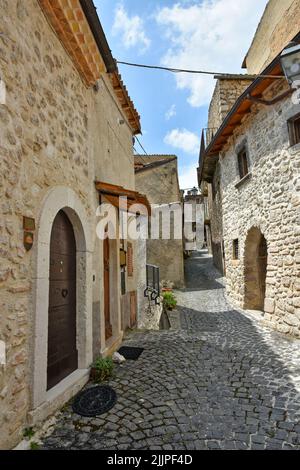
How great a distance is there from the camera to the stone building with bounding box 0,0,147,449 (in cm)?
233

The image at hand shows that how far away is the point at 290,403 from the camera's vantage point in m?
2.96

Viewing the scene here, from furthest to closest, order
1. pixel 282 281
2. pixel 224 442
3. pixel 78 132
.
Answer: pixel 282 281 → pixel 78 132 → pixel 224 442

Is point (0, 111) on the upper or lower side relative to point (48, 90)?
lower

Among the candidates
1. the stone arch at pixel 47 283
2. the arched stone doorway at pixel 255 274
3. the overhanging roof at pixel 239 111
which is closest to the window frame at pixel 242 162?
the overhanging roof at pixel 239 111

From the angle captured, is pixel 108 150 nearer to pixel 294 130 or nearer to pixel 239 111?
pixel 294 130

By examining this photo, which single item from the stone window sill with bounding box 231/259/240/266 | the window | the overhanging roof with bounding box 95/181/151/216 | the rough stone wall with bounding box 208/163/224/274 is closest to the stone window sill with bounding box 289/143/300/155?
the window

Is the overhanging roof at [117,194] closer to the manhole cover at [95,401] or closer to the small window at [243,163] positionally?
the manhole cover at [95,401]

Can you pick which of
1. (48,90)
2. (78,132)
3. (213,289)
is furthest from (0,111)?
(213,289)

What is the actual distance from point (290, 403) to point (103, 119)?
5.50 meters

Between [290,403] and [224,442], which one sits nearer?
[224,442]

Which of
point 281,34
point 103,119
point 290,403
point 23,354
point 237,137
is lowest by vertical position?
point 290,403

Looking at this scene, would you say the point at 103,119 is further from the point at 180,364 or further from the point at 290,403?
the point at 290,403

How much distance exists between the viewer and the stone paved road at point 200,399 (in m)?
2.36

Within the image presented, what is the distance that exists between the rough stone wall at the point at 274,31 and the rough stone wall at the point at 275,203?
4348mm
